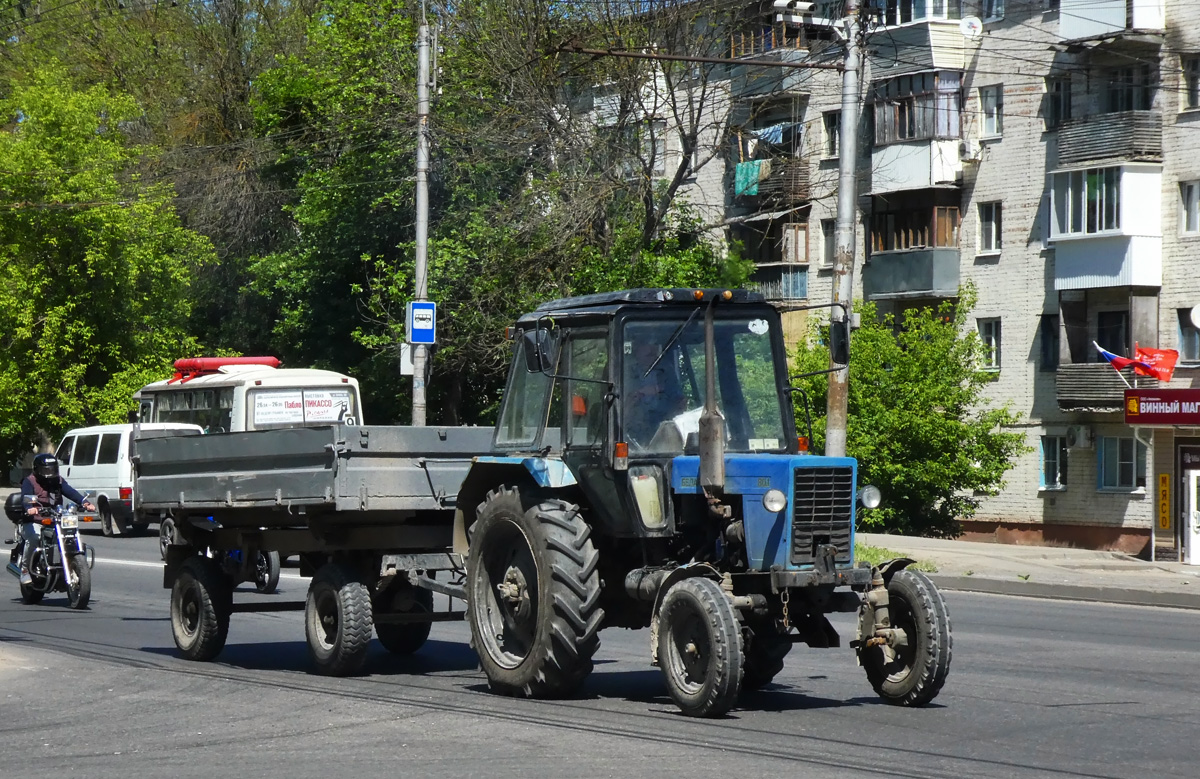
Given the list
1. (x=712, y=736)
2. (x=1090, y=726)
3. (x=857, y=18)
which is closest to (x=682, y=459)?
(x=712, y=736)

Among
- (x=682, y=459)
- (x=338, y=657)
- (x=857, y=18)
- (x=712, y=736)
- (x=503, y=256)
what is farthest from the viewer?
(x=503, y=256)

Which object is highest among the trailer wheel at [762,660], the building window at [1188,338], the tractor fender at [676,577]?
the building window at [1188,338]

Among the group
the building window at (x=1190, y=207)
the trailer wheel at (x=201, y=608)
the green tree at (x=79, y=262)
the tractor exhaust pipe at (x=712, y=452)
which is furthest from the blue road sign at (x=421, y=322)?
the green tree at (x=79, y=262)

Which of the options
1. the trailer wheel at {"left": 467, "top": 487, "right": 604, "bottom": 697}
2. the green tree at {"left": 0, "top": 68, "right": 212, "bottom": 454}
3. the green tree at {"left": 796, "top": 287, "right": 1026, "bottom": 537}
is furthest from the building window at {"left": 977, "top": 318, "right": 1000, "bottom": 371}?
the trailer wheel at {"left": 467, "top": 487, "right": 604, "bottom": 697}

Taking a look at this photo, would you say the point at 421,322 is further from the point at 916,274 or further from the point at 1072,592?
the point at 916,274

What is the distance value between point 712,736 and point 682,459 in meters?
1.89

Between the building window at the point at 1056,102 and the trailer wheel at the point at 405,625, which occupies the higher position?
the building window at the point at 1056,102

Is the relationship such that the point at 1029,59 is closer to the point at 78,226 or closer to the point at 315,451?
the point at 78,226

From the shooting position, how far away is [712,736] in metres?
8.73

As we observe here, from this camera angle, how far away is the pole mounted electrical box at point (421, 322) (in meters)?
28.2

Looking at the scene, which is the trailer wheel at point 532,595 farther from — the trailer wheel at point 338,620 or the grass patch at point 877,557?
the grass patch at point 877,557

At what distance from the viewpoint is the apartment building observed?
3538cm

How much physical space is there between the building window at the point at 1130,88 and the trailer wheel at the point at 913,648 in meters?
28.5

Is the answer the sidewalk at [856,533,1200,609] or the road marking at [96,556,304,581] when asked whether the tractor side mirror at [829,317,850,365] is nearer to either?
the sidewalk at [856,533,1200,609]
